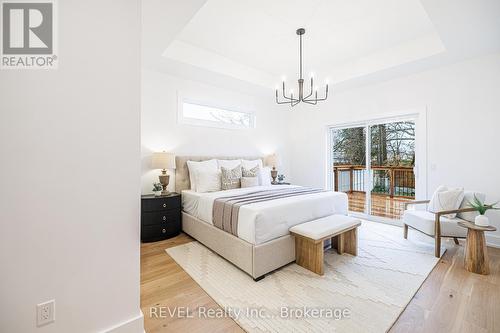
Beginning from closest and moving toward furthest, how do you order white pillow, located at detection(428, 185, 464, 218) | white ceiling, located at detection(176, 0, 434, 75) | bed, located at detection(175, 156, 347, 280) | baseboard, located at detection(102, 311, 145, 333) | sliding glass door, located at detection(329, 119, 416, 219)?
baseboard, located at detection(102, 311, 145, 333)
bed, located at detection(175, 156, 347, 280)
white ceiling, located at detection(176, 0, 434, 75)
white pillow, located at detection(428, 185, 464, 218)
sliding glass door, located at detection(329, 119, 416, 219)

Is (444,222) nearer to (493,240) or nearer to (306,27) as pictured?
(493,240)

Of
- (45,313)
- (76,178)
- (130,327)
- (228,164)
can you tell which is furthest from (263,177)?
(45,313)

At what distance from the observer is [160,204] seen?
3092 millimetres

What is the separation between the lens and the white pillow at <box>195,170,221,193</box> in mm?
3428

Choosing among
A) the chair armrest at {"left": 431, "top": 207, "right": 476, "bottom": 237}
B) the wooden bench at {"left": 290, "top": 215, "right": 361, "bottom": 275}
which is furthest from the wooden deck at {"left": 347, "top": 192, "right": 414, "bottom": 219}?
the wooden bench at {"left": 290, "top": 215, "right": 361, "bottom": 275}

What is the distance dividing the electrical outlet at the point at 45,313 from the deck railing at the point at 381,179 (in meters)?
4.72

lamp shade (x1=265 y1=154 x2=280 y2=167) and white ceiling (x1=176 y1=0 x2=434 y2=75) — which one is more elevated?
white ceiling (x1=176 y1=0 x2=434 y2=75)

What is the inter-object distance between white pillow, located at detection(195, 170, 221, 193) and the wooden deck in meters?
3.05

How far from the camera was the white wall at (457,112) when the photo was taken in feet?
9.55

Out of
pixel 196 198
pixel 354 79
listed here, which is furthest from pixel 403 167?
pixel 196 198

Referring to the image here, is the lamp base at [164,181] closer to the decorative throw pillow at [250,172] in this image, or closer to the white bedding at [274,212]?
the white bedding at [274,212]

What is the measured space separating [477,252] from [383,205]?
6.86ft

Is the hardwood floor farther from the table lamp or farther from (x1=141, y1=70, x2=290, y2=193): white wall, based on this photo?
(x1=141, y1=70, x2=290, y2=193): white wall

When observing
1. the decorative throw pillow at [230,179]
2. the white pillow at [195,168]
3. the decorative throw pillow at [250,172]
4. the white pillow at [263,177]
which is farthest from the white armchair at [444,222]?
the white pillow at [195,168]
